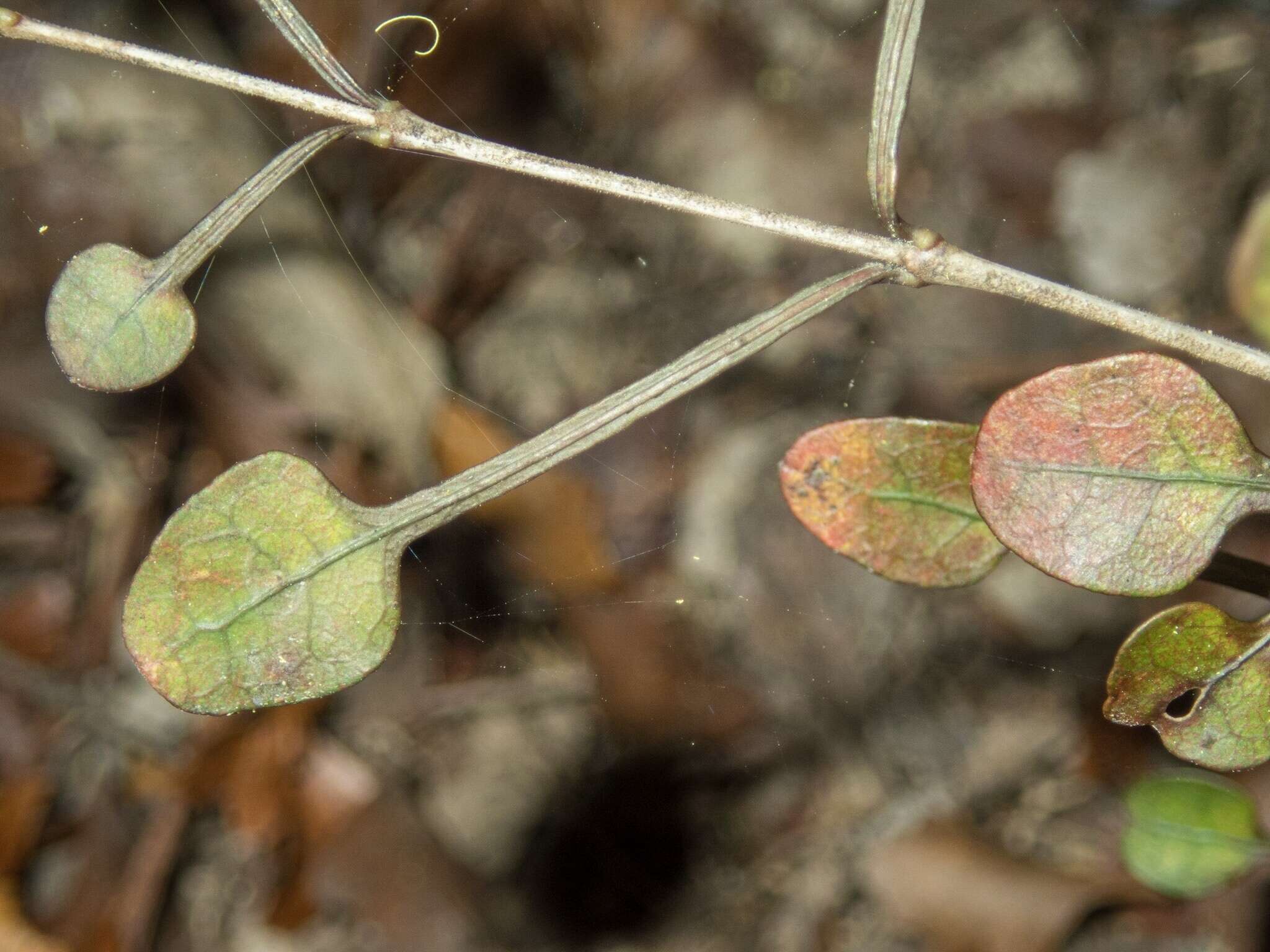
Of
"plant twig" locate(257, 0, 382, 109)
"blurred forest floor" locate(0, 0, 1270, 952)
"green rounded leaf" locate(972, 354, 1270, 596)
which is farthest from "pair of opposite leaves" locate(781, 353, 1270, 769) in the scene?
"blurred forest floor" locate(0, 0, 1270, 952)

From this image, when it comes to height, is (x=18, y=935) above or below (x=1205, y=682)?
below

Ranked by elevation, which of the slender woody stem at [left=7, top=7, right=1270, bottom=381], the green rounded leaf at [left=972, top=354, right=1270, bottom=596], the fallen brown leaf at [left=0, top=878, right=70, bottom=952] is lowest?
the fallen brown leaf at [left=0, top=878, right=70, bottom=952]

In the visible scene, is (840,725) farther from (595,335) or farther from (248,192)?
(248,192)

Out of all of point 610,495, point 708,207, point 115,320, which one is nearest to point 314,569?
point 115,320

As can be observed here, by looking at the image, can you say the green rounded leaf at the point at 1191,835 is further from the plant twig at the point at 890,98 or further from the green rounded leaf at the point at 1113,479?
the plant twig at the point at 890,98

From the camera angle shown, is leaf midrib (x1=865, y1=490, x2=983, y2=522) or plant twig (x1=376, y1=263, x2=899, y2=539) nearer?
plant twig (x1=376, y1=263, x2=899, y2=539)

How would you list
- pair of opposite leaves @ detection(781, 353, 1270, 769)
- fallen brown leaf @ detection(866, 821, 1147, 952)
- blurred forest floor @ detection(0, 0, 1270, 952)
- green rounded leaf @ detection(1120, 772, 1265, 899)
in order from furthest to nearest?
→ blurred forest floor @ detection(0, 0, 1270, 952) → fallen brown leaf @ detection(866, 821, 1147, 952) → green rounded leaf @ detection(1120, 772, 1265, 899) → pair of opposite leaves @ detection(781, 353, 1270, 769)

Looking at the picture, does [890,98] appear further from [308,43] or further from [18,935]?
[18,935]

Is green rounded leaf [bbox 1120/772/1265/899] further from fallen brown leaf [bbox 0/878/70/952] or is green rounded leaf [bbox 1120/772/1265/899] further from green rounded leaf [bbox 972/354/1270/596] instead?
fallen brown leaf [bbox 0/878/70/952]
